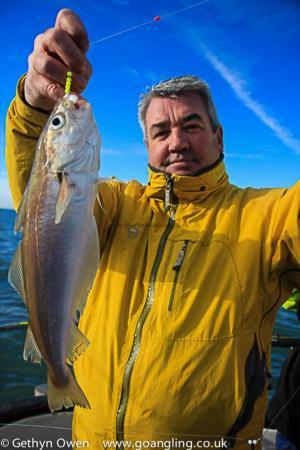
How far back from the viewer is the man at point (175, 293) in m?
2.05

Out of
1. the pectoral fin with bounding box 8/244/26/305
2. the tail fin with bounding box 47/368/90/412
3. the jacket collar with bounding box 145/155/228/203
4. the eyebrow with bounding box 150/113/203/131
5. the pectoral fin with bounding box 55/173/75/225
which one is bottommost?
the tail fin with bounding box 47/368/90/412

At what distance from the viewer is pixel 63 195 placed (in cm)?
196

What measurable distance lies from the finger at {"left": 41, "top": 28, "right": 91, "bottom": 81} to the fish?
0.82 feet

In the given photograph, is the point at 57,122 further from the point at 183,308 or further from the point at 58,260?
the point at 183,308

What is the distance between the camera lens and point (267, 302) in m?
2.27

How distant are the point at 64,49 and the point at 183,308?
1559 millimetres

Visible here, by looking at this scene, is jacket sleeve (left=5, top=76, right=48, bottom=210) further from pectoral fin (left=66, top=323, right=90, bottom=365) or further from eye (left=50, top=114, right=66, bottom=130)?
pectoral fin (left=66, top=323, right=90, bottom=365)

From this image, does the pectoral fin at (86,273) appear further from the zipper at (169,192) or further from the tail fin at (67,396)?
the zipper at (169,192)

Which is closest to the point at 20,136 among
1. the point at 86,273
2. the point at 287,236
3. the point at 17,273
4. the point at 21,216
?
the point at 21,216

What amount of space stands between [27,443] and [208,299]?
2721 mm

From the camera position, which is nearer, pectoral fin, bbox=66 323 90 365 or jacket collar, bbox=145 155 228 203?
pectoral fin, bbox=66 323 90 365

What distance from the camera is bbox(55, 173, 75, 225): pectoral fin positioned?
6.37ft

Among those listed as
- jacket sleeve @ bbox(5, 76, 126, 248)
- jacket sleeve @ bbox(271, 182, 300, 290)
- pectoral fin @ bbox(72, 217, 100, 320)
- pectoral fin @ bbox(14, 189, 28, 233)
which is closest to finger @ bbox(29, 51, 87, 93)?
jacket sleeve @ bbox(5, 76, 126, 248)

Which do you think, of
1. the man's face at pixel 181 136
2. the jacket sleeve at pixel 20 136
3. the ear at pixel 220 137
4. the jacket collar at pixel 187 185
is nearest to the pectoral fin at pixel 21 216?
the jacket sleeve at pixel 20 136
